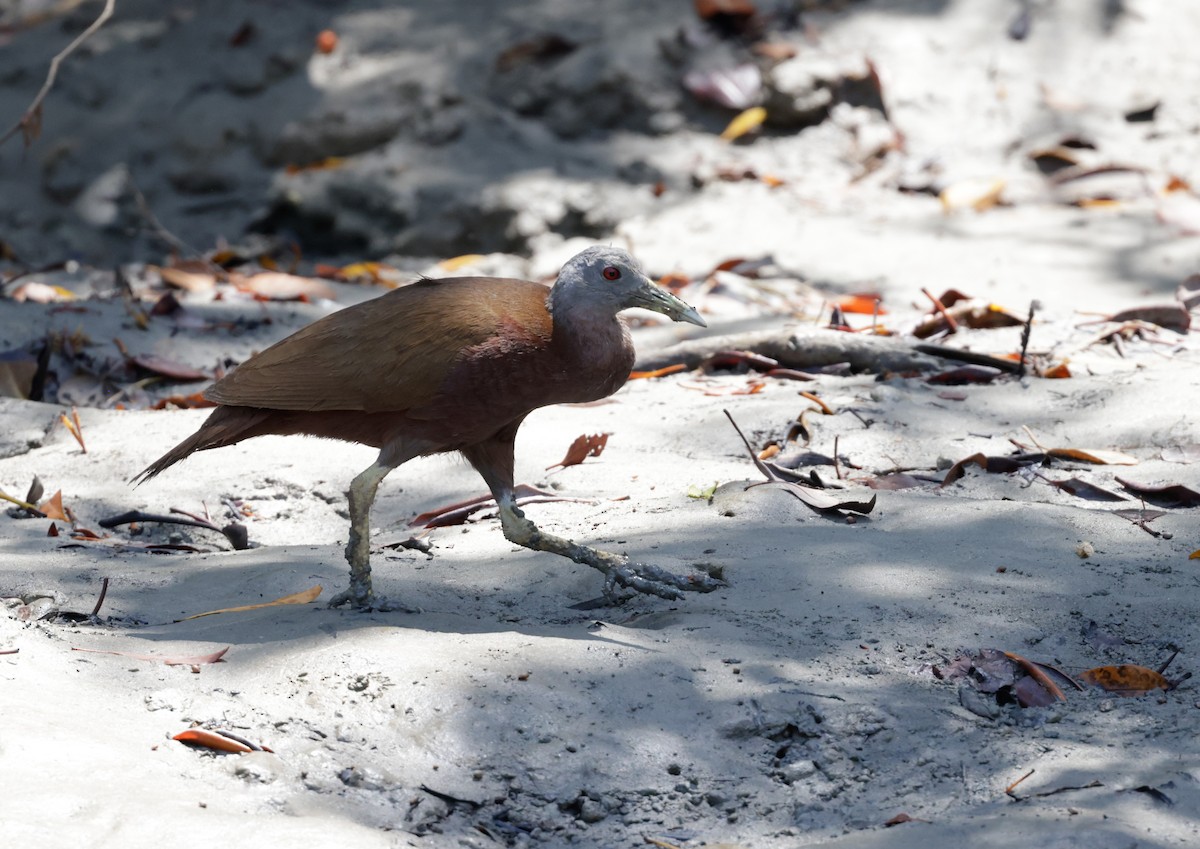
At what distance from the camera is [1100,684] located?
9.97 feet

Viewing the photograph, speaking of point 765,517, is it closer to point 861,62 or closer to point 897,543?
point 897,543

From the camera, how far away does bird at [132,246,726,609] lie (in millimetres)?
3551

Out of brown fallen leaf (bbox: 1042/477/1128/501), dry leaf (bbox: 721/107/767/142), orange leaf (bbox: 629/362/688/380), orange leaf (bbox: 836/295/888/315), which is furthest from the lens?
dry leaf (bbox: 721/107/767/142)

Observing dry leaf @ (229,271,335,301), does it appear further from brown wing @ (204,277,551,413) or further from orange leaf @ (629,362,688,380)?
brown wing @ (204,277,551,413)

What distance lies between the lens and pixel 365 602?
3.50 m

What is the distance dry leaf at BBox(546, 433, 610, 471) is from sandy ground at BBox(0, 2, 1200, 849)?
0.04 m

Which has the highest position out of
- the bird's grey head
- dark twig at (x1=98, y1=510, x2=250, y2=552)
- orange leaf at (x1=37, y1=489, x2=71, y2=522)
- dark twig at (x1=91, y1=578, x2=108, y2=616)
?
the bird's grey head

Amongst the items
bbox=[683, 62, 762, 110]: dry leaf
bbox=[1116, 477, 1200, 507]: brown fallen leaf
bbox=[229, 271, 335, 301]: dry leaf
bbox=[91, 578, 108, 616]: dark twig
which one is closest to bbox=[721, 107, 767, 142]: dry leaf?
bbox=[683, 62, 762, 110]: dry leaf

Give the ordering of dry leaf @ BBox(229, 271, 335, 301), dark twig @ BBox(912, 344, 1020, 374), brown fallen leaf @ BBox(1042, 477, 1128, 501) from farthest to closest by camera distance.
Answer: dry leaf @ BBox(229, 271, 335, 301)
dark twig @ BBox(912, 344, 1020, 374)
brown fallen leaf @ BBox(1042, 477, 1128, 501)

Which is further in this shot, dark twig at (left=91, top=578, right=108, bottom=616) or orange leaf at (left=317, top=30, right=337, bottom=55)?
orange leaf at (left=317, top=30, right=337, bottom=55)

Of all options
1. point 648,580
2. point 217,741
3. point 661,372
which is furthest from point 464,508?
point 217,741

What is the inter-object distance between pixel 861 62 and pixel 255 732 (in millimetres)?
7242

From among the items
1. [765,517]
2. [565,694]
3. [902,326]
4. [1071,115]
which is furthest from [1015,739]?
[1071,115]

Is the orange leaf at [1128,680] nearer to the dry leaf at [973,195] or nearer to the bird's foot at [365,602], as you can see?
the bird's foot at [365,602]
